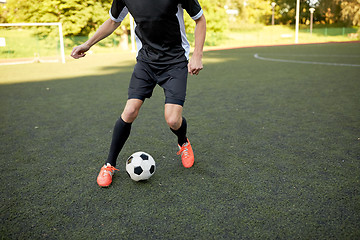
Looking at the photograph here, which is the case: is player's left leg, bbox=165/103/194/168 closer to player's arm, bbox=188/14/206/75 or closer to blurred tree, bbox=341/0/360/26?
player's arm, bbox=188/14/206/75

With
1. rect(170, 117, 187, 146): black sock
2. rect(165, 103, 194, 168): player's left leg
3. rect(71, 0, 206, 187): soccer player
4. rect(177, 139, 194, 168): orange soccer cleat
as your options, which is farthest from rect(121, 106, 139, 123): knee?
rect(177, 139, 194, 168): orange soccer cleat

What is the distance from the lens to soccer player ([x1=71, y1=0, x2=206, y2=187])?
8.55 feet

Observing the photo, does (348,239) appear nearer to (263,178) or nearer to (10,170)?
(263,178)

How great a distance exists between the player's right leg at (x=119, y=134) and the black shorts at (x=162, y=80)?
0.28 feet

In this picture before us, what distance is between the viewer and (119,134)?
2766 mm

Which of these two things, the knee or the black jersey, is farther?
the knee

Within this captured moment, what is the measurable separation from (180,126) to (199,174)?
500mm

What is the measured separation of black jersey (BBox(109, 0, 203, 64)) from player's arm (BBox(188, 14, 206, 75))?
0.22ft

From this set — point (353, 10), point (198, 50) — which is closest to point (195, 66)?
point (198, 50)

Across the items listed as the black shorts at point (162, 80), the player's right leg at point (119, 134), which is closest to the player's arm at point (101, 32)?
the black shorts at point (162, 80)

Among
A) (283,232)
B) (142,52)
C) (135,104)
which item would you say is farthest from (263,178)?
(142,52)

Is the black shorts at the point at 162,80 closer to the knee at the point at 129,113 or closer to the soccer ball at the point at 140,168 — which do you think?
the knee at the point at 129,113

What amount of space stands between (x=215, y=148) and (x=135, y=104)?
1229 mm

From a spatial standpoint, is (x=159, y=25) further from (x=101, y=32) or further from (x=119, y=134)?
(x=119, y=134)
